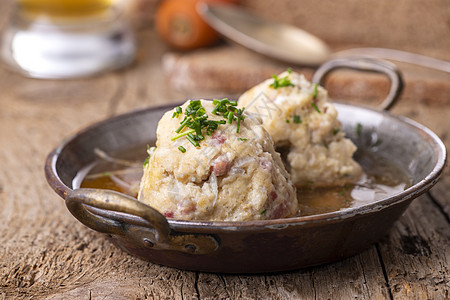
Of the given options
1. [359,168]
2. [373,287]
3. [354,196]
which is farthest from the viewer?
[359,168]

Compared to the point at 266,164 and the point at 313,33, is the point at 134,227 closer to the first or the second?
the point at 266,164

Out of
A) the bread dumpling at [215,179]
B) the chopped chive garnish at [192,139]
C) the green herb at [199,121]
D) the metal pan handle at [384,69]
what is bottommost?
the metal pan handle at [384,69]

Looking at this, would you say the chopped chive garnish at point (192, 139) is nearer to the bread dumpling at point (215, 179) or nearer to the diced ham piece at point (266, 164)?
the bread dumpling at point (215, 179)

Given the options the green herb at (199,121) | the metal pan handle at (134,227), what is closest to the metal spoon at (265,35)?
the green herb at (199,121)

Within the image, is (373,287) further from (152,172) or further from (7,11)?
(7,11)

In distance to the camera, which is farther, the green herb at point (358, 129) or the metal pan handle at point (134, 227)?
the green herb at point (358, 129)

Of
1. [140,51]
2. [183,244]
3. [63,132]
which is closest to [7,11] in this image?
[140,51]

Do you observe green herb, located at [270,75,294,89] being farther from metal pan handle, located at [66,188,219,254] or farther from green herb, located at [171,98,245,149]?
metal pan handle, located at [66,188,219,254]

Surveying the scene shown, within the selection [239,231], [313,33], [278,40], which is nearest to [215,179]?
[239,231]
